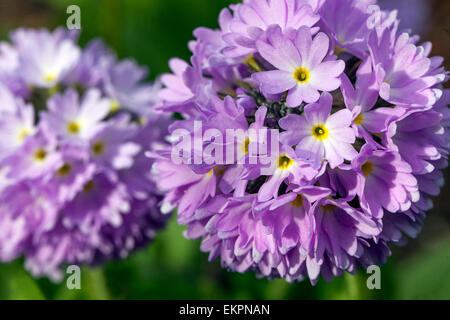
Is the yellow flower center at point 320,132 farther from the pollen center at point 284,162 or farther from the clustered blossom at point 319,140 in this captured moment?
the pollen center at point 284,162

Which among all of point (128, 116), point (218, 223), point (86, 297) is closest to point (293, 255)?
point (218, 223)

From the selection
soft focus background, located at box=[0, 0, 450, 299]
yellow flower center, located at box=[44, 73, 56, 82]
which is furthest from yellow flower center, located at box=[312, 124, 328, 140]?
yellow flower center, located at box=[44, 73, 56, 82]

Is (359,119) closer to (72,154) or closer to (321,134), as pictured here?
(321,134)

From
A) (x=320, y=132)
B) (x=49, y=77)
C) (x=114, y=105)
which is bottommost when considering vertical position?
(x=320, y=132)

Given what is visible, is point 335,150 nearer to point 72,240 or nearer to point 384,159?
point 384,159

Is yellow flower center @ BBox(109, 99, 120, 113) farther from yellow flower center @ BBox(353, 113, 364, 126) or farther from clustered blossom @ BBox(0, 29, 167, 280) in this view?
yellow flower center @ BBox(353, 113, 364, 126)

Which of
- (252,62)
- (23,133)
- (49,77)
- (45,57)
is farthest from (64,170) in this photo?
(252,62)

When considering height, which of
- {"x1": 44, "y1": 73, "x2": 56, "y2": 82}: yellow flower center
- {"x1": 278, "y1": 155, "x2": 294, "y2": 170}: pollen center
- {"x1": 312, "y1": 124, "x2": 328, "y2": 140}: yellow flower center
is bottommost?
{"x1": 278, "y1": 155, "x2": 294, "y2": 170}: pollen center

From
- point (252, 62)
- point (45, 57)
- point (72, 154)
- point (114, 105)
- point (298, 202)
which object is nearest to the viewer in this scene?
point (298, 202)
